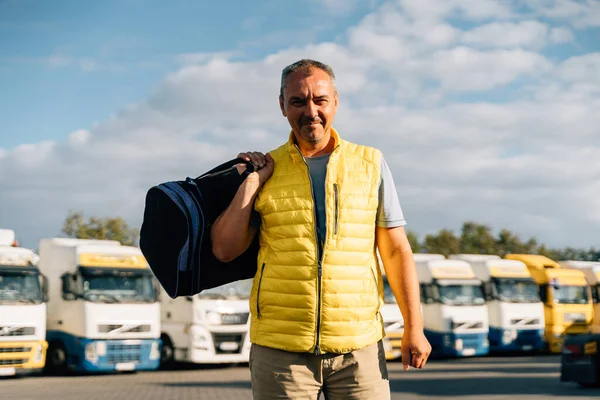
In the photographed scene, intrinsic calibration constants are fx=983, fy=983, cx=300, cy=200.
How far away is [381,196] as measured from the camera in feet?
12.2

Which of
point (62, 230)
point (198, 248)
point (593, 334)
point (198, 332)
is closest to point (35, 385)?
point (198, 332)

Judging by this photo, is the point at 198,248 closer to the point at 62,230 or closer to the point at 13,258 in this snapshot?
the point at 13,258

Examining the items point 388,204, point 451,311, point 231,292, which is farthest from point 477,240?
point 388,204

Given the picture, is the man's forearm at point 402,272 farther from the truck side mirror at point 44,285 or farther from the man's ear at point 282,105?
the truck side mirror at point 44,285

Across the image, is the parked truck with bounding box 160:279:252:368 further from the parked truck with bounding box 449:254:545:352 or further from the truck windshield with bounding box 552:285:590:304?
the truck windshield with bounding box 552:285:590:304

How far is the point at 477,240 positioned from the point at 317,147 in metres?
74.3

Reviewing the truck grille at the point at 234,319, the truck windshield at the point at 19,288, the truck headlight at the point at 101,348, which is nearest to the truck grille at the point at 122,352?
the truck headlight at the point at 101,348

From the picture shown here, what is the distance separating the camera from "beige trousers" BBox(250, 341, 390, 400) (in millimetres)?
3502

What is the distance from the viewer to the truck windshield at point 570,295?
30141 mm

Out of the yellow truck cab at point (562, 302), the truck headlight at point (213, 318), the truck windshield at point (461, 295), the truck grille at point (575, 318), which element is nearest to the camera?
the truck headlight at point (213, 318)

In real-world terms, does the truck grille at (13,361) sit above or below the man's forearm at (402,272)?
below

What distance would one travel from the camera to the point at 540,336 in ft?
95.1

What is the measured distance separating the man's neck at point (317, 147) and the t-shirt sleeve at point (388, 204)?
21 centimetres

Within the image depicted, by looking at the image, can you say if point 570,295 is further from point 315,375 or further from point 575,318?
point 315,375
